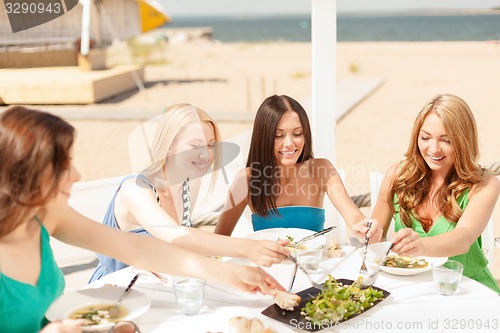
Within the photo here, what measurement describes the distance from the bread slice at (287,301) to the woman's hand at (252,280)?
69 mm

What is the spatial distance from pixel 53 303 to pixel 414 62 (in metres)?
20.7

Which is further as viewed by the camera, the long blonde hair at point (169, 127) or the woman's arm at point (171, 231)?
the long blonde hair at point (169, 127)

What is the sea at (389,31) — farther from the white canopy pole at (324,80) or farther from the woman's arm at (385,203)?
the woman's arm at (385,203)

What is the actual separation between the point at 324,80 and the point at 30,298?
1.85m

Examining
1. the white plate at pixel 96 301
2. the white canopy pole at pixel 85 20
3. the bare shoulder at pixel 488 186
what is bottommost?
the white plate at pixel 96 301

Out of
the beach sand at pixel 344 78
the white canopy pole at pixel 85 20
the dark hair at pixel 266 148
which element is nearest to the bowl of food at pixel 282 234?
the dark hair at pixel 266 148

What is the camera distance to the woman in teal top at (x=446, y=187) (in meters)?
1.96

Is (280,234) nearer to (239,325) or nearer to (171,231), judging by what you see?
(171,231)

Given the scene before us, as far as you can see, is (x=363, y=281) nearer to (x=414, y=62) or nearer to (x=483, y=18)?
(x=414, y=62)

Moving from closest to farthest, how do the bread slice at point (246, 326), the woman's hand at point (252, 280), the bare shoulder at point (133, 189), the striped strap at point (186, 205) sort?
the bread slice at point (246, 326), the woman's hand at point (252, 280), the bare shoulder at point (133, 189), the striped strap at point (186, 205)

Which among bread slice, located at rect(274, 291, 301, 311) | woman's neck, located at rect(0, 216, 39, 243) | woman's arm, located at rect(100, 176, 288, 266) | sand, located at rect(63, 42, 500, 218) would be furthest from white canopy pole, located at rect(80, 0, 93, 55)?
bread slice, located at rect(274, 291, 301, 311)

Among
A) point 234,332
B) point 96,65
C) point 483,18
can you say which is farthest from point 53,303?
point 483,18

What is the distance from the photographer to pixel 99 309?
1329 millimetres

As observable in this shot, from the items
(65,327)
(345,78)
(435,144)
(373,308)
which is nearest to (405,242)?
(373,308)
